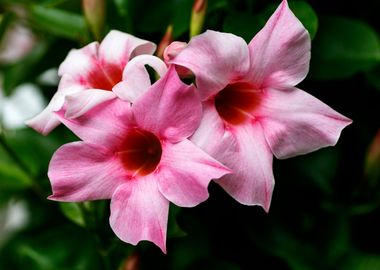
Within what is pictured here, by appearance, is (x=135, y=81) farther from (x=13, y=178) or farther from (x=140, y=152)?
(x=13, y=178)

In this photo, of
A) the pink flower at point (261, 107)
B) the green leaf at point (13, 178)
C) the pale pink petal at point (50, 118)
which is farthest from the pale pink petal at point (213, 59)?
the green leaf at point (13, 178)

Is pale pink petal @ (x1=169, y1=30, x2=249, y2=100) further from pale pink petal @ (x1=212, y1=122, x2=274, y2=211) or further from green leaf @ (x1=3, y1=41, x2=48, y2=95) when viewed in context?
green leaf @ (x1=3, y1=41, x2=48, y2=95)

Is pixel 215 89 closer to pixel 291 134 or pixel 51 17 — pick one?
pixel 291 134

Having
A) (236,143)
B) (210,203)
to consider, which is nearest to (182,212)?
(210,203)

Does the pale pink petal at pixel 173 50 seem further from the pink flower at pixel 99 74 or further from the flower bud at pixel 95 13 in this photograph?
the flower bud at pixel 95 13

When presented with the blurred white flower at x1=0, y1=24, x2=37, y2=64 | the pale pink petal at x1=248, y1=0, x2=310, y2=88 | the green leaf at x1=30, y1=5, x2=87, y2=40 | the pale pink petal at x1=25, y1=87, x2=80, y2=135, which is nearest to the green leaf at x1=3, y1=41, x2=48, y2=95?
the green leaf at x1=30, y1=5, x2=87, y2=40

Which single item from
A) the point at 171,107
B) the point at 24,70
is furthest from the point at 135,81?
the point at 24,70
